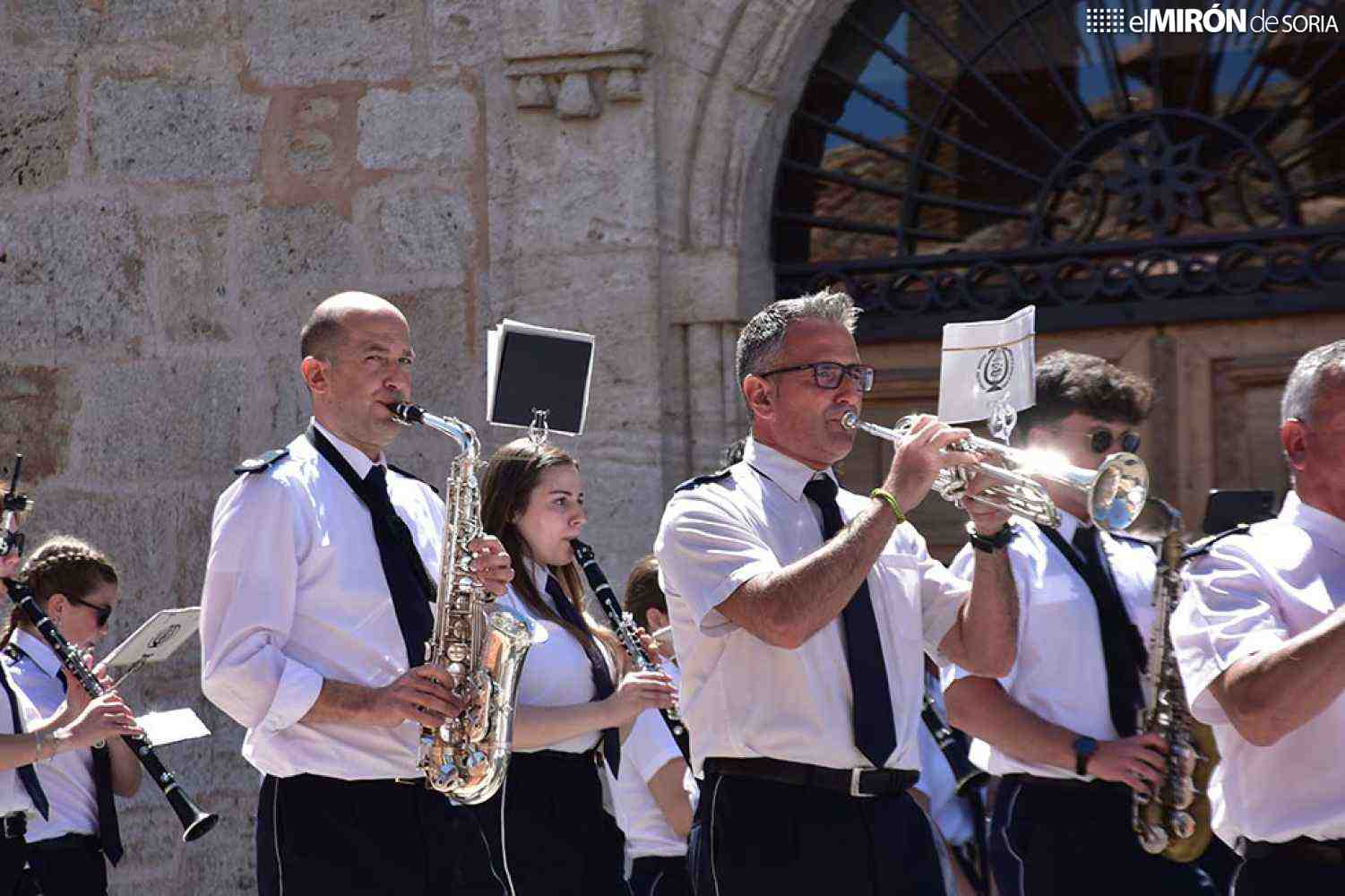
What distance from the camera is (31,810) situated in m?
6.36

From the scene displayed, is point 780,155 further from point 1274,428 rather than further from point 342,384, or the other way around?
point 342,384

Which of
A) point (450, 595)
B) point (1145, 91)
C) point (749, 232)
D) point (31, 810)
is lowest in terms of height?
point (31, 810)

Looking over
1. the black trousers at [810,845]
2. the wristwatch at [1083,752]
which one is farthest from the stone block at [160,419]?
the black trousers at [810,845]

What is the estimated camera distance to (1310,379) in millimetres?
3678

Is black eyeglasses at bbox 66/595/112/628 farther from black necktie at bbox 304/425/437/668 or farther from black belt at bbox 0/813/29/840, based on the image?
black necktie at bbox 304/425/437/668

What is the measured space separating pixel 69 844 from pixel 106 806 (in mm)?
182

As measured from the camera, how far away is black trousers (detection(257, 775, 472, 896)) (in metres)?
4.35

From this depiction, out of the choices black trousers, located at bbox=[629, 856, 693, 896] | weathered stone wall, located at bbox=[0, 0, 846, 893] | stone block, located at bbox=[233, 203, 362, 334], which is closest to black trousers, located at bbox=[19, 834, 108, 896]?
weathered stone wall, located at bbox=[0, 0, 846, 893]

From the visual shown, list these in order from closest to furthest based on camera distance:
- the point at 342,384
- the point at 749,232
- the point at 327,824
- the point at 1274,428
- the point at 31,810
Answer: the point at 327,824 < the point at 342,384 < the point at 31,810 < the point at 1274,428 < the point at 749,232

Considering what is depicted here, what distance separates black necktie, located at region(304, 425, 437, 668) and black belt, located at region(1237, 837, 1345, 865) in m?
1.86

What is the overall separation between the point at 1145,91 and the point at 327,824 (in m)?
4.30

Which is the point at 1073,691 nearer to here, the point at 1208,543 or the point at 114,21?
the point at 1208,543

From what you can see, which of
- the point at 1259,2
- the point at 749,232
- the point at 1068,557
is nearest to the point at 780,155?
the point at 749,232

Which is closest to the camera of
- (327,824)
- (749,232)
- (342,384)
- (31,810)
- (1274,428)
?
(327,824)
